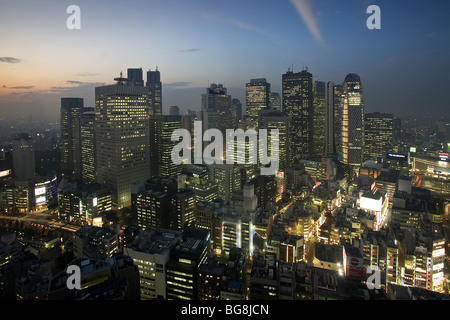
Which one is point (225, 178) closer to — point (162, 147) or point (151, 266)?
point (162, 147)

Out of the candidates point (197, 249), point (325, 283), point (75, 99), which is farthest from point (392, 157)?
point (75, 99)

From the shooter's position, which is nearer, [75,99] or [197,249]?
[197,249]

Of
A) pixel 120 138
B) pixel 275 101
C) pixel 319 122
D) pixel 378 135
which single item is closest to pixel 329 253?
pixel 120 138

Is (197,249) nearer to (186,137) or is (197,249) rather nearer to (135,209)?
(135,209)

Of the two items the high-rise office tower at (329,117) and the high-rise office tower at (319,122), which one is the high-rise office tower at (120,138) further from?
the high-rise office tower at (329,117)

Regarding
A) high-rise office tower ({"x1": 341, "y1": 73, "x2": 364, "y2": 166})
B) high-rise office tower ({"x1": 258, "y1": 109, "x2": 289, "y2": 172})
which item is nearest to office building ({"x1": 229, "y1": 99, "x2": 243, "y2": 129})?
high-rise office tower ({"x1": 258, "y1": 109, "x2": 289, "y2": 172})

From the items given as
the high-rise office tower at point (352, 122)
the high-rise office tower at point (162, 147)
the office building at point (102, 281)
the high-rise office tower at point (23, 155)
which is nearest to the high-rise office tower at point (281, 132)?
the high-rise office tower at point (352, 122)
